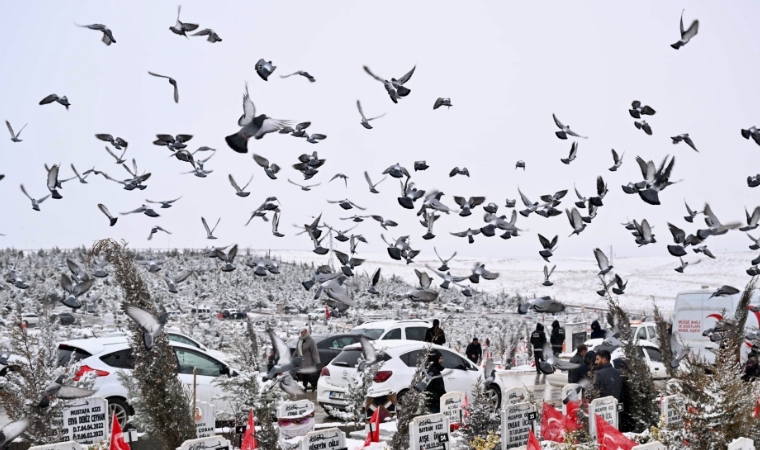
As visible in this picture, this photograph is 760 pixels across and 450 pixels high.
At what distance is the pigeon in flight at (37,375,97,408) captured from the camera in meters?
8.29

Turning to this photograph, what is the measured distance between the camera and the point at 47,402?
835 cm

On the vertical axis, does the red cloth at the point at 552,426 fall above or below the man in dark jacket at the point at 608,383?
below

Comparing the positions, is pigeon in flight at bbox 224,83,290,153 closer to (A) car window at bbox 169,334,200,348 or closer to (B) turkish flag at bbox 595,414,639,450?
(B) turkish flag at bbox 595,414,639,450

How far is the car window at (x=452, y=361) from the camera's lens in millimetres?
14445

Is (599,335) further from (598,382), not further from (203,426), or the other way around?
(203,426)

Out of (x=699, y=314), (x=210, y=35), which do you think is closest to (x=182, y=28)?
(x=210, y=35)

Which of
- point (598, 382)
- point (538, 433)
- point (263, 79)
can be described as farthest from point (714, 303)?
point (263, 79)

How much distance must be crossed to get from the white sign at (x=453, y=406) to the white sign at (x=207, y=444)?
14.0 feet

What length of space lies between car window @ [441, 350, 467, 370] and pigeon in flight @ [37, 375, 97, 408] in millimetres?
7385

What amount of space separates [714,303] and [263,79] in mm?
17199

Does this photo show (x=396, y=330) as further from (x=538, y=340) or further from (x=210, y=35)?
(x=210, y=35)

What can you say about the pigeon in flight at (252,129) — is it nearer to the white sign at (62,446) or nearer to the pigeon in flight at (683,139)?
the white sign at (62,446)

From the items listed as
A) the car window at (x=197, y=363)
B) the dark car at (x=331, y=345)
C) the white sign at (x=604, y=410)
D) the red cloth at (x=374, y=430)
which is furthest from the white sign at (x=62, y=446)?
the dark car at (x=331, y=345)

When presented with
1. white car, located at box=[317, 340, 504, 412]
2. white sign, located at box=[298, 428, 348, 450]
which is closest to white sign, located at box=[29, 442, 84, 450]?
white sign, located at box=[298, 428, 348, 450]
